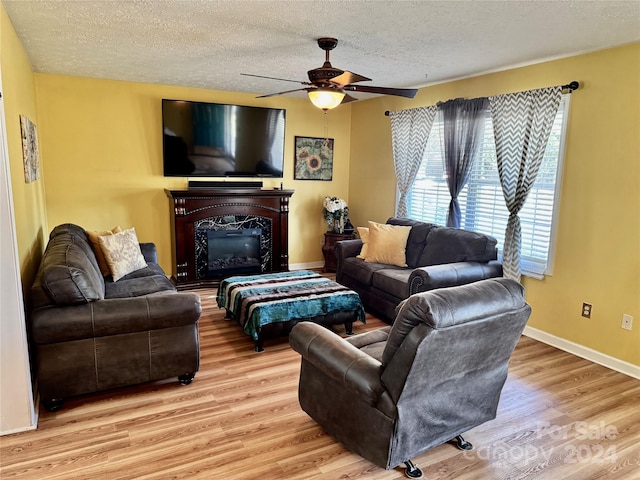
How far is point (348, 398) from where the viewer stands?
88.5 inches

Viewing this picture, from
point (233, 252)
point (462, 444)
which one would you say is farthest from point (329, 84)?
point (233, 252)

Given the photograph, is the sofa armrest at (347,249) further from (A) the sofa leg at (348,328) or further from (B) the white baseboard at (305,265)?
(B) the white baseboard at (305,265)

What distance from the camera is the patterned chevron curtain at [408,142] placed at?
205 inches

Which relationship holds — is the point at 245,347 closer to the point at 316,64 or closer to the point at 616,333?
the point at 316,64

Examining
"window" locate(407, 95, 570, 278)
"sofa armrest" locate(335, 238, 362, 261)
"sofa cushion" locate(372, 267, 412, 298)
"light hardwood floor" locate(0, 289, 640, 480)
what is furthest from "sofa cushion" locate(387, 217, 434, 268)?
"light hardwood floor" locate(0, 289, 640, 480)

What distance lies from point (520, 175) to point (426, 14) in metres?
1.93

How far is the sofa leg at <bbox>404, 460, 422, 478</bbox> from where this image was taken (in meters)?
2.21

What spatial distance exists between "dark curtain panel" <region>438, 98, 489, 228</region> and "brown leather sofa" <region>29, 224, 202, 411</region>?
10.2 ft

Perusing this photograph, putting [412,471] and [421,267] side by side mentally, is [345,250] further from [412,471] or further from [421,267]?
[412,471]

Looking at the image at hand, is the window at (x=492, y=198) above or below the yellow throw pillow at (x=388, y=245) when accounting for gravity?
above

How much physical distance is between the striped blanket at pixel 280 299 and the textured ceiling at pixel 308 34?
2038mm

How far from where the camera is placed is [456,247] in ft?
14.1

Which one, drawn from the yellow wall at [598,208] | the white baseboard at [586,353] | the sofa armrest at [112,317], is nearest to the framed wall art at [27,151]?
the sofa armrest at [112,317]

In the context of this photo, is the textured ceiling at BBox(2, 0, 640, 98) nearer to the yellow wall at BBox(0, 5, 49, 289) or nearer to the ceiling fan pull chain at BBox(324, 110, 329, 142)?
the yellow wall at BBox(0, 5, 49, 289)
